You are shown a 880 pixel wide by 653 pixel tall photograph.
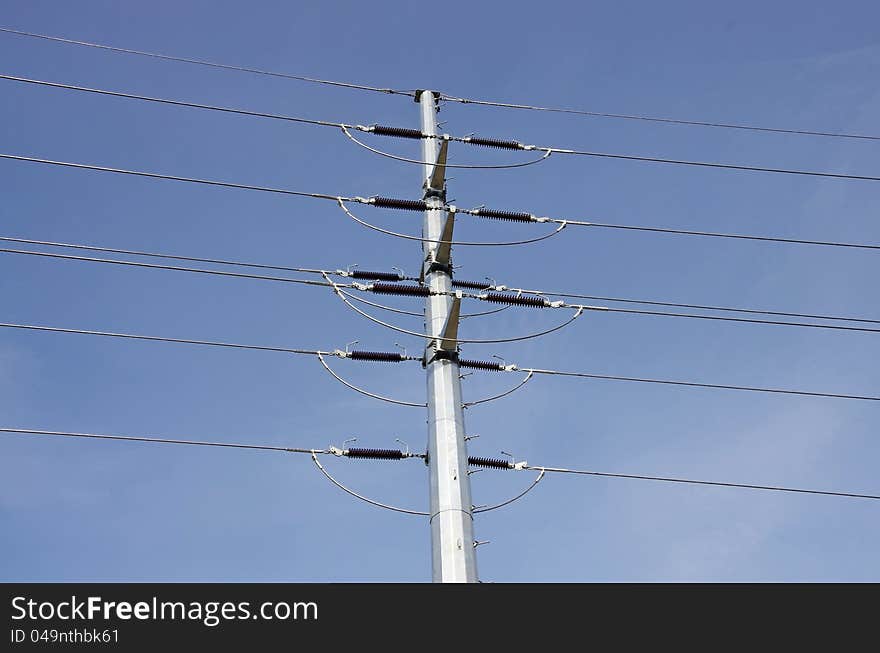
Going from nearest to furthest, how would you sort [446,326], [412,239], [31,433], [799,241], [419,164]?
[31,433], [446,326], [412,239], [419,164], [799,241]

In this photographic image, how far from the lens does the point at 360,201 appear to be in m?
19.7

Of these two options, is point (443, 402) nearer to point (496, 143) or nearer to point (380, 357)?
point (380, 357)

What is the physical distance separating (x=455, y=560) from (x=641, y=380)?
6761 millimetres

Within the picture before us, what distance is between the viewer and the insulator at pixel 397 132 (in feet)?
69.0

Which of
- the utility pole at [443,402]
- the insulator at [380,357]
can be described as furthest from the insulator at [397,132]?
the insulator at [380,357]

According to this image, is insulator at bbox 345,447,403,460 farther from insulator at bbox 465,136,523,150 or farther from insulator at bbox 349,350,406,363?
insulator at bbox 465,136,523,150

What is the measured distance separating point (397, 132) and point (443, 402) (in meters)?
7.38

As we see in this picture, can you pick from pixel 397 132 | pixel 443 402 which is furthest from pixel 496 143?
pixel 443 402

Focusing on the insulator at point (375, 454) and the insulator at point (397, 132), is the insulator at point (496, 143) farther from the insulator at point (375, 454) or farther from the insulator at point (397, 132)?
the insulator at point (375, 454)

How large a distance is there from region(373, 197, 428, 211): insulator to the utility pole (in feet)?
0.48

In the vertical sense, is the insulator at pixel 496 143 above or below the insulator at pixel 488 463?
above

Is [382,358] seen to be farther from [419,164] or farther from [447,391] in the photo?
[419,164]

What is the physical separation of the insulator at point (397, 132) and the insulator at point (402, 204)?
2265 millimetres
